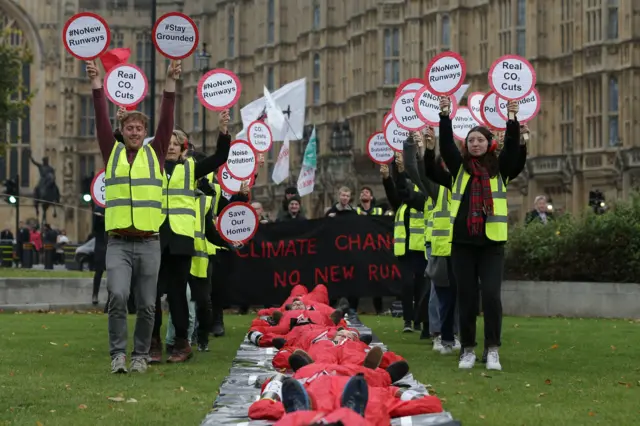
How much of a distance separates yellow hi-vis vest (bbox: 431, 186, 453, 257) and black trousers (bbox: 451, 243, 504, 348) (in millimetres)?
1819

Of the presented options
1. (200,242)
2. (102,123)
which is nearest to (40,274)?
(200,242)

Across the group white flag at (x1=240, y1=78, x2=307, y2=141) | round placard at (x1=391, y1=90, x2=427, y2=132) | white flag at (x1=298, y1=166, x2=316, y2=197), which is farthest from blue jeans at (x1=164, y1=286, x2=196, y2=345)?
white flag at (x1=240, y1=78, x2=307, y2=141)

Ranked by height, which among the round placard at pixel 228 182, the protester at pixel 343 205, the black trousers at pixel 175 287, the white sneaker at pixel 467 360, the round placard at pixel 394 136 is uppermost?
the round placard at pixel 394 136

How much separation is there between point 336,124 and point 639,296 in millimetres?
34253

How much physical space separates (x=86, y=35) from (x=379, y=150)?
22.2ft

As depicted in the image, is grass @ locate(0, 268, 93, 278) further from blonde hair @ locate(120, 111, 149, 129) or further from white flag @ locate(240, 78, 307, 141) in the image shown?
blonde hair @ locate(120, 111, 149, 129)

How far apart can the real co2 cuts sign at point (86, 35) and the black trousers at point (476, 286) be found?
371 centimetres

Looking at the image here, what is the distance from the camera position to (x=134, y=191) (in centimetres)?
1164

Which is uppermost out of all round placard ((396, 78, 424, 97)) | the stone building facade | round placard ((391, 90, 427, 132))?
the stone building facade

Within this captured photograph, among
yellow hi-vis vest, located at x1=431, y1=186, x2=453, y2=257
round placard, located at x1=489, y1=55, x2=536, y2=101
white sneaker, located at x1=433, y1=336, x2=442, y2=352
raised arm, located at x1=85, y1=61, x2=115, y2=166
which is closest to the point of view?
raised arm, located at x1=85, y1=61, x2=115, y2=166

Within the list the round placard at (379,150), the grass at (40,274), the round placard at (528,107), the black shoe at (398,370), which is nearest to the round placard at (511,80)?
the round placard at (528,107)

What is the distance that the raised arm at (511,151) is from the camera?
474 inches

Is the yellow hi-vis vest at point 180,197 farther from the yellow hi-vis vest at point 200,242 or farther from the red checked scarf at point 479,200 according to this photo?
the red checked scarf at point 479,200

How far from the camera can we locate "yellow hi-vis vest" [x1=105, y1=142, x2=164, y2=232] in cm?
1157
